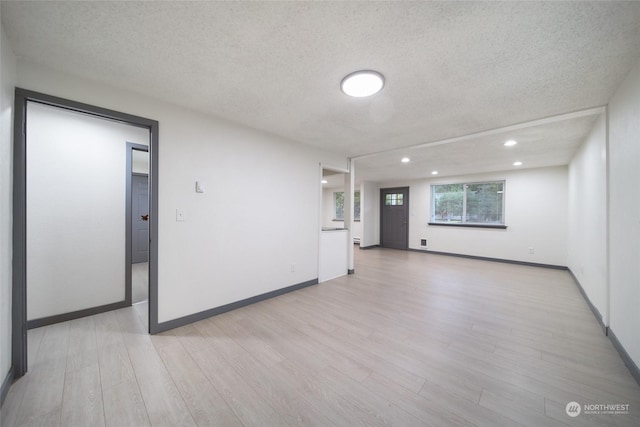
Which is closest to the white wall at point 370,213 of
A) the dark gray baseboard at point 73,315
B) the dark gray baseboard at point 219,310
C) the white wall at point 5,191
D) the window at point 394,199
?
the window at point 394,199

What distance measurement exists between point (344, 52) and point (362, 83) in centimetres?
38

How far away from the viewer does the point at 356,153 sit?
4410mm

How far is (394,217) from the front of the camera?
7984 mm

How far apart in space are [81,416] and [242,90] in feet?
8.48

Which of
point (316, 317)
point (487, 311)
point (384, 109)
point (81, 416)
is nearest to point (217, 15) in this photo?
point (384, 109)

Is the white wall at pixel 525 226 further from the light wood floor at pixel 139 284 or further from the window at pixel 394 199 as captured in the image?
the light wood floor at pixel 139 284

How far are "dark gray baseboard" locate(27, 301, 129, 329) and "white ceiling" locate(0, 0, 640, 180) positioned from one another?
2.55m

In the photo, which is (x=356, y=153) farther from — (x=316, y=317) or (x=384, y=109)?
(x=316, y=317)

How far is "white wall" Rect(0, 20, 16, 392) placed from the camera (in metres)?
1.49

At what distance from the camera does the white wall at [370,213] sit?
784 cm

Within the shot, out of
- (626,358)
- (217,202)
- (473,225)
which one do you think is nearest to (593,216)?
(626,358)

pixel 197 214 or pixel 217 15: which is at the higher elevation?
pixel 217 15

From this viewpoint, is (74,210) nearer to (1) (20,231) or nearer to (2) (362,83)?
(1) (20,231)

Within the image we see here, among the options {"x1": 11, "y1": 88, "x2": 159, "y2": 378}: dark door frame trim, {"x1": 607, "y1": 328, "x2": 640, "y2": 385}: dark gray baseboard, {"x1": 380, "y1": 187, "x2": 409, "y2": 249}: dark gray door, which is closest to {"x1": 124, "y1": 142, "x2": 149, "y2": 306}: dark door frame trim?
{"x1": 11, "y1": 88, "x2": 159, "y2": 378}: dark door frame trim
